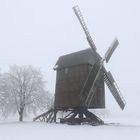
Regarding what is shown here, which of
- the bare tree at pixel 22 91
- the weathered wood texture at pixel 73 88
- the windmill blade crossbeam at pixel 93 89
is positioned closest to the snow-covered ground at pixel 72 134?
the windmill blade crossbeam at pixel 93 89

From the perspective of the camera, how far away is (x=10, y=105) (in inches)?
1486

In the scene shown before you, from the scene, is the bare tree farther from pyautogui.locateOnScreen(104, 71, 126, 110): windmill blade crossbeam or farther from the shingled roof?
pyautogui.locateOnScreen(104, 71, 126, 110): windmill blade crossbeam

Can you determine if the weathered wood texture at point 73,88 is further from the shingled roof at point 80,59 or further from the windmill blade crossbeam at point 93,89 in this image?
the windmill blade crossbeam at point 93,89

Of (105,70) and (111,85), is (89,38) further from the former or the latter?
(111,85)

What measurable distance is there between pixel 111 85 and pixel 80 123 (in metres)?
5.68

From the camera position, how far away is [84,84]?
26469 millimetres

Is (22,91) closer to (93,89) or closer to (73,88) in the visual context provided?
(73,88)

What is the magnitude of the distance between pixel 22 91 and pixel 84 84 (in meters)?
14.8

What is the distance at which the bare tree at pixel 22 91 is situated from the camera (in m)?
37.3

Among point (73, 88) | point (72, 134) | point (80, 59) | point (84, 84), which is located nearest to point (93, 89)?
point (84, 84)

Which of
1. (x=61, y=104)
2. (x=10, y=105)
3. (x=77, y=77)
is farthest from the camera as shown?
→ (x=10, y=105)

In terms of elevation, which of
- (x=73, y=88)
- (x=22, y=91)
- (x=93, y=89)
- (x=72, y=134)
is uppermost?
(x=22, y=91)

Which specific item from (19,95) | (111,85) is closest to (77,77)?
(111,85)

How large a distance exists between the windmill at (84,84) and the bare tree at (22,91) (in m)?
8.91
